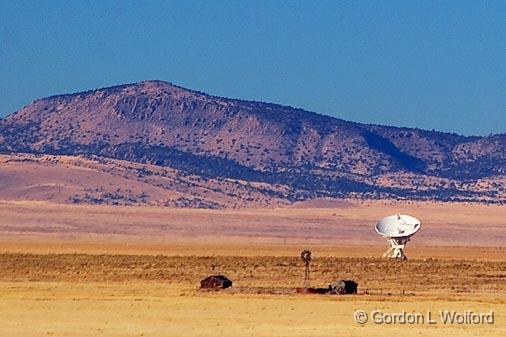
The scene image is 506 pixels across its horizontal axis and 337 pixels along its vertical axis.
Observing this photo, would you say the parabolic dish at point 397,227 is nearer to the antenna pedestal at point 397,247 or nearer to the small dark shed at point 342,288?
the antenna pedestal at point 397,247

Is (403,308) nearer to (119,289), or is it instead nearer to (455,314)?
(455,314)

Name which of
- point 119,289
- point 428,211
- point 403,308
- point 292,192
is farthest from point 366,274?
point 292,192

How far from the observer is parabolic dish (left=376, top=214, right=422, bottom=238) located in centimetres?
8575

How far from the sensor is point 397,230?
86.0 meters

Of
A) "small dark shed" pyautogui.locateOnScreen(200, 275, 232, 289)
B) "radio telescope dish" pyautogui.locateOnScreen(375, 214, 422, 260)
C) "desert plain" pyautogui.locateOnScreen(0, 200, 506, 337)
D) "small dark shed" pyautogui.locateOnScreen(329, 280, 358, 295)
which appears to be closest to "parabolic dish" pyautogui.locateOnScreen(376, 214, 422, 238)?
"radio telescope dish" pyautogui.locateOnScreen(375, 214, 422, 260)

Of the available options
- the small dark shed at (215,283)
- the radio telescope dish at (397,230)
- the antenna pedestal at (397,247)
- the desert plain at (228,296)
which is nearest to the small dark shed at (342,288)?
the desert plain at (228,296)

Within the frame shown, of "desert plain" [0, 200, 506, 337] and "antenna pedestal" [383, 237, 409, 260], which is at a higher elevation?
"antenna pedestal" [383, 237, 409, 260]

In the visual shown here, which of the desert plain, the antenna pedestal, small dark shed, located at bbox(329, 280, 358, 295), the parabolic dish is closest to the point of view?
the desert plain

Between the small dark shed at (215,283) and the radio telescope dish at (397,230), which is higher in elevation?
the radio telescope dish at (397,230)

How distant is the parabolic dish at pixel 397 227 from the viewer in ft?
281

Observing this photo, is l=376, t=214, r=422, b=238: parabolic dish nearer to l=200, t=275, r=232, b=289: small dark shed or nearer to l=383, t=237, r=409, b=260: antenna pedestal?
l=383, t=237, r=409, b=260: antenna pedestal

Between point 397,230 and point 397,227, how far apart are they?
0.83ft

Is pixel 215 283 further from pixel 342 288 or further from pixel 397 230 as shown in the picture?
pixel 397 230

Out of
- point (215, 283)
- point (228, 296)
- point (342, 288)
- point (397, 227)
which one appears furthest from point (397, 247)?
point (228, 296)
